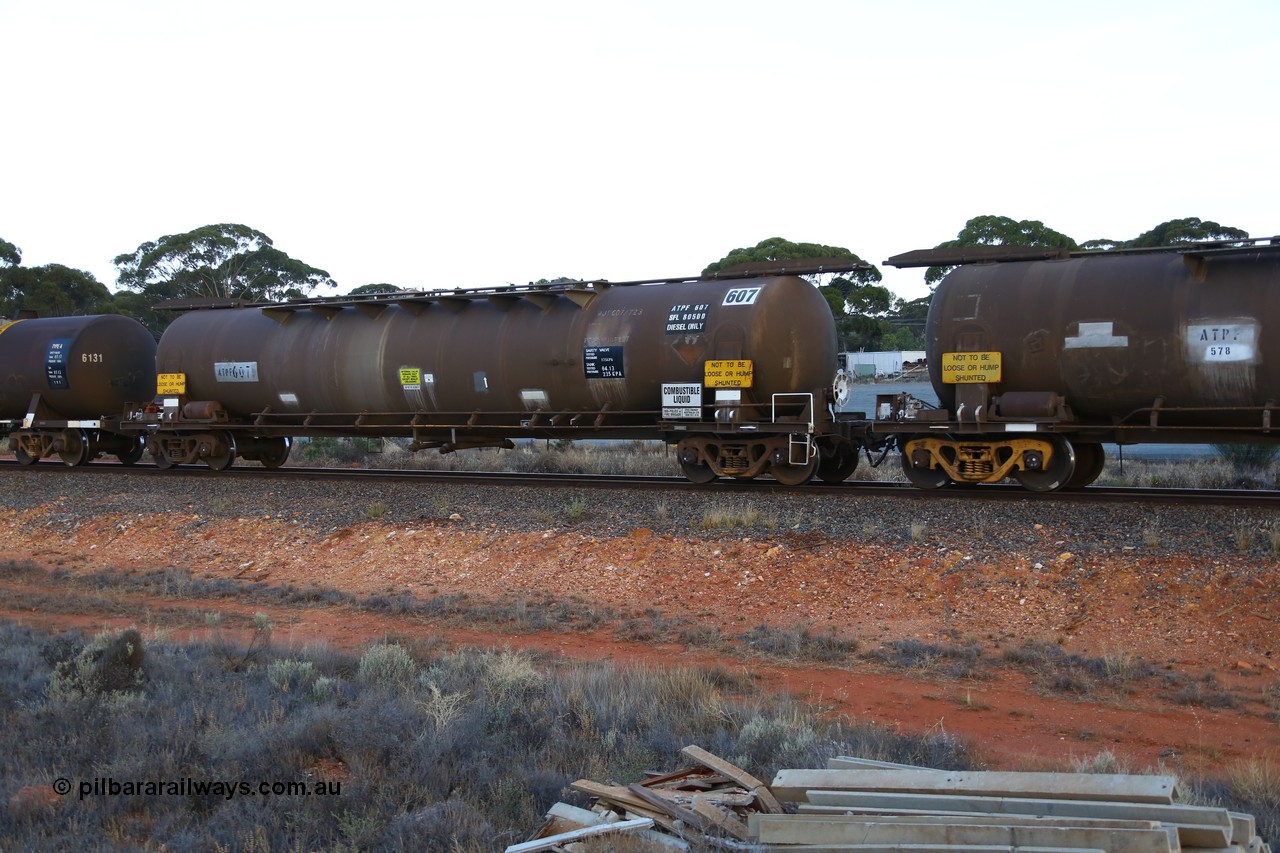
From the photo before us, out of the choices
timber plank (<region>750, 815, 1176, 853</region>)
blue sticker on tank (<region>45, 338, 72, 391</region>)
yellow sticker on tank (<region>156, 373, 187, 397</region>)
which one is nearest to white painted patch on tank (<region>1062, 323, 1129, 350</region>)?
timber plank (<region>750, 815, 1176, 853</region>)

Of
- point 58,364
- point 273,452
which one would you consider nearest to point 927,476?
point 273,452

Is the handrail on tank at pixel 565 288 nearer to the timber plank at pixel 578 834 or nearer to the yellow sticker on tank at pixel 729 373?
the yellow sticker on tank at pixel 729 373

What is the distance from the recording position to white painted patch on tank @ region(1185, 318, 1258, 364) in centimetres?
1267

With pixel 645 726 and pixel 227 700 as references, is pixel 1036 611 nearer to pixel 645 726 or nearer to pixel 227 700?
pixel 645 726

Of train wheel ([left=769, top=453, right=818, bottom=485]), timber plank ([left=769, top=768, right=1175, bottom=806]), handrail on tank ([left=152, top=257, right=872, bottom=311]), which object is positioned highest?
handrail on tank ([left=152, top=257, right=872, bottom=311])

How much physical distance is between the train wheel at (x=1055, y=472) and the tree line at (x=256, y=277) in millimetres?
28530

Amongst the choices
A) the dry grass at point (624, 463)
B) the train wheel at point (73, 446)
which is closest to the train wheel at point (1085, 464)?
the dry grass at point (624, 463)

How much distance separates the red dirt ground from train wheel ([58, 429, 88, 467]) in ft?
25.6

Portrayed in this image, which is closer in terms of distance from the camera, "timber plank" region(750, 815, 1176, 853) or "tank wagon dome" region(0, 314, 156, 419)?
"timber plank" region(750, 815, 1176, 853)

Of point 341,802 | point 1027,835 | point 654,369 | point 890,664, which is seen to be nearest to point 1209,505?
point 890,664

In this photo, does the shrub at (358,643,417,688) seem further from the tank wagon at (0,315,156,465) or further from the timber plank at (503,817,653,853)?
the tank wagon at (0,315,156,465)

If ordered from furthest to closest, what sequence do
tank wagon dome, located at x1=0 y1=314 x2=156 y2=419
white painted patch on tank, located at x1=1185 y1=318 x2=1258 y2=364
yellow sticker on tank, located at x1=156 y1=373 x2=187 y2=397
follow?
1. tank wagon dome, located at x1=0 y1=314 x2=156 y2=419
2. yellow sticker on tank, located at x1=156 y1=373 x2=187 y2=397
3. white painted patch on tank, located at x1=1185 y1=318 x2=1258 y2=364

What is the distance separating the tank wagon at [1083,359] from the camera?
1284 cm

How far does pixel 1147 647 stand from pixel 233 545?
14273 mm
